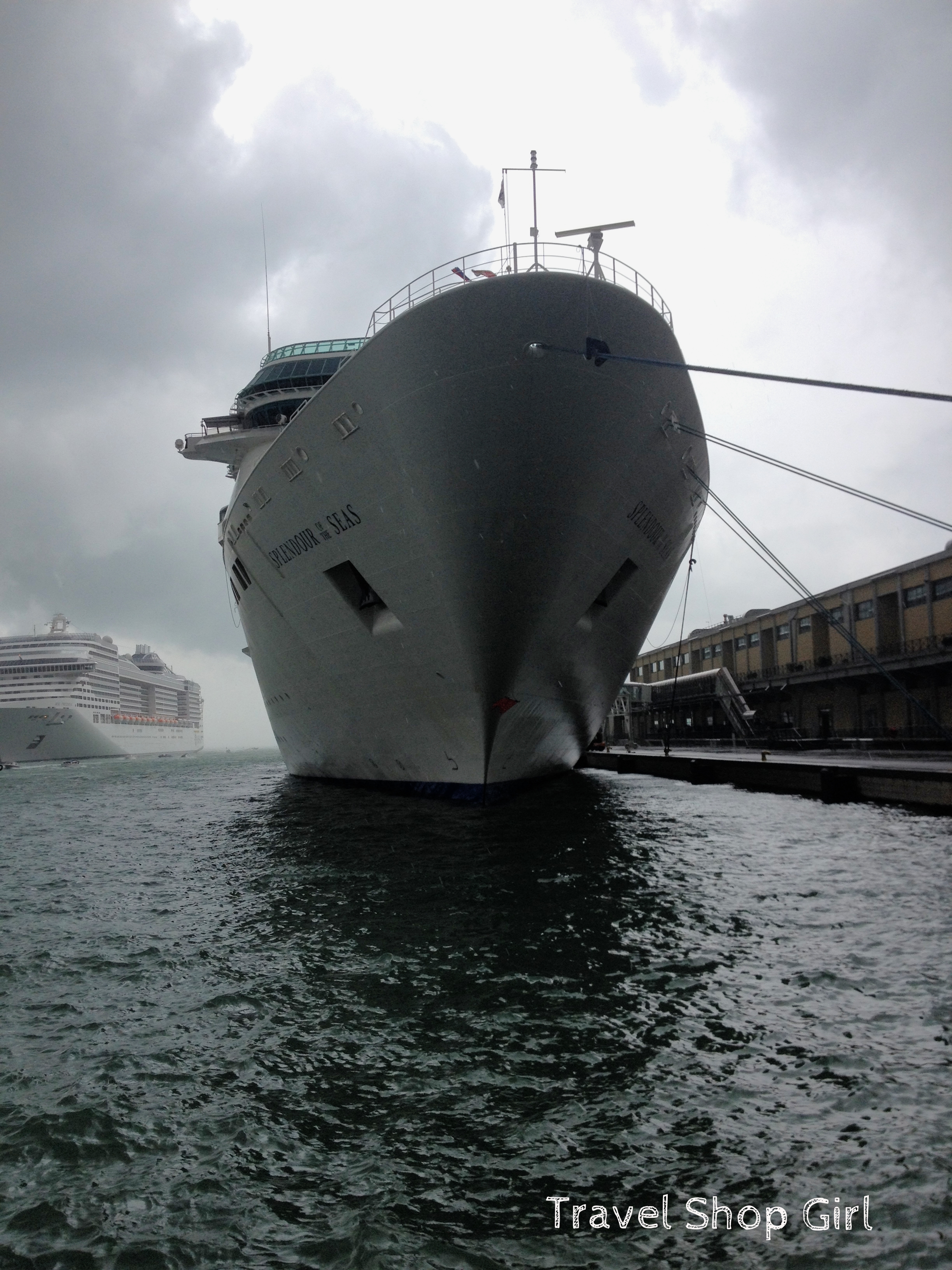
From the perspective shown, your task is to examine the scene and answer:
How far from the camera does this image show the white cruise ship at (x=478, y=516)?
10.6 meters

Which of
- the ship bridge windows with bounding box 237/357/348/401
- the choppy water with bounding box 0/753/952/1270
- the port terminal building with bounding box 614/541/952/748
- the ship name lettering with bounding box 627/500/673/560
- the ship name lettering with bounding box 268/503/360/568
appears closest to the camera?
the choppy water with bounding box 0/753/952/1270

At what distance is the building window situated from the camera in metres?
31.5

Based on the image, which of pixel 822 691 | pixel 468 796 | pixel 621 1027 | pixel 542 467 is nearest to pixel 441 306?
pixel 542 467

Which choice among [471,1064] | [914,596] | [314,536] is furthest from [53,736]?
[471,1064]

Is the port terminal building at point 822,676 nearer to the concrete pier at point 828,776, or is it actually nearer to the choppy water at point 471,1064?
the concrete pier at point 828,776

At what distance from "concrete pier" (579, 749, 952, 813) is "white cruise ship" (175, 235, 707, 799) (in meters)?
6.36

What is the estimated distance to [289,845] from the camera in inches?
459

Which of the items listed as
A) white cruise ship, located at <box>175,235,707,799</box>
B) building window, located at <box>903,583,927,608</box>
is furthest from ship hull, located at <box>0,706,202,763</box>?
building window, located at <box>903,583,927,608</box>

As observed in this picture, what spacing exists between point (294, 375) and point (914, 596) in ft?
93.5

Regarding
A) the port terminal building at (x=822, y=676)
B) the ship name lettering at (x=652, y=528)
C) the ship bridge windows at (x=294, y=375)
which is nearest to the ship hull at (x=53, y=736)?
the port terminal building at (x=822, y=676)

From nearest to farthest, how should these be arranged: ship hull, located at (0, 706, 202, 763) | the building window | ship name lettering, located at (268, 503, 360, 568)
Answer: ship name lettering, located at (268, 503, 360, 568) → the building window → ship hull, located at (0, 706, 202, 763)

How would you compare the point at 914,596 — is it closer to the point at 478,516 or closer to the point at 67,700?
the point at 478,516

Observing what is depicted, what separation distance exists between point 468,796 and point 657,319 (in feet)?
30.3

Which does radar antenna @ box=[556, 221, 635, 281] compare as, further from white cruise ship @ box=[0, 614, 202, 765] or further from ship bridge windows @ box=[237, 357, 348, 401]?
white cruise ship @ box=[0, 614, 202, 765]
